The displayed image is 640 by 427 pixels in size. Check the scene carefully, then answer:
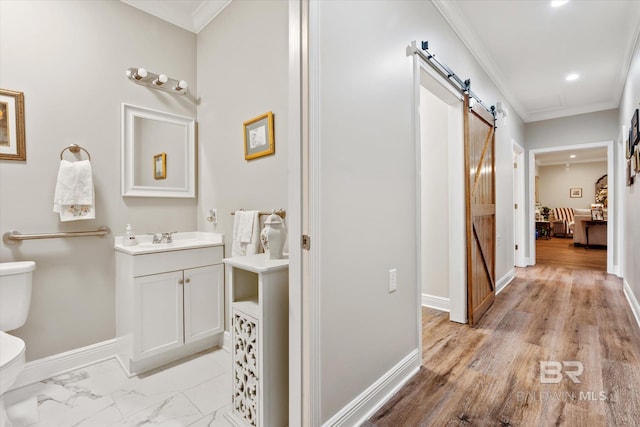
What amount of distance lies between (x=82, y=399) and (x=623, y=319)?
4419mm

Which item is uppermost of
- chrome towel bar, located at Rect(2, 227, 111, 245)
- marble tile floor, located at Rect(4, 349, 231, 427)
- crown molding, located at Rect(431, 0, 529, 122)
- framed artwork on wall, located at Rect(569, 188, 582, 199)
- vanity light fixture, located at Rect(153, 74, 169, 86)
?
crown molding, located at Rect(431, 0, 529, 122)

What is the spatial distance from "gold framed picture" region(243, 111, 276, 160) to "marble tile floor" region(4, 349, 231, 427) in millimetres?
1532

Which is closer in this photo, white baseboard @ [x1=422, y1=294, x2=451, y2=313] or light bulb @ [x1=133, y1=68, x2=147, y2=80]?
light bulb @ [x1=133, y1=68, x2=147, y2=80]

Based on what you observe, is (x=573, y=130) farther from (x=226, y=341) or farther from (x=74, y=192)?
(x=74, y=192)

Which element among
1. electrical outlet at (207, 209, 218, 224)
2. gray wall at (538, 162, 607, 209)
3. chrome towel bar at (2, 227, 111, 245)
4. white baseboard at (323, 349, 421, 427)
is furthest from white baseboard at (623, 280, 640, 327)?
gray wall at (538, 162, 607, 209)

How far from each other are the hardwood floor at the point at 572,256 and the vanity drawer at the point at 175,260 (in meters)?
6.06

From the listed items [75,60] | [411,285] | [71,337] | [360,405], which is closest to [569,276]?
[411,285]

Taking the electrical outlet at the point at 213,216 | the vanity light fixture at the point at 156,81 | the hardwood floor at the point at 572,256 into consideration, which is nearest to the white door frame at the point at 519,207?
the hardwood floor at the point at 572,256

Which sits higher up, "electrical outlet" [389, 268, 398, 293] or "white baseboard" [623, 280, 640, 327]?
"electrical outlet" [389, 268, 398, 293]

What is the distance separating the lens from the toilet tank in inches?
66.7

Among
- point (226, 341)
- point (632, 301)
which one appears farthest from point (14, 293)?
point (632, 301)

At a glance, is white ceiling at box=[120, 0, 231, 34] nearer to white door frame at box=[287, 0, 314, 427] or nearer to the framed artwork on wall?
white door frame at box=[287, 0, 314, 427]

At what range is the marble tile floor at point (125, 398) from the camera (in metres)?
1.60

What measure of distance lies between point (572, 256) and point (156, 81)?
8.03 meters
